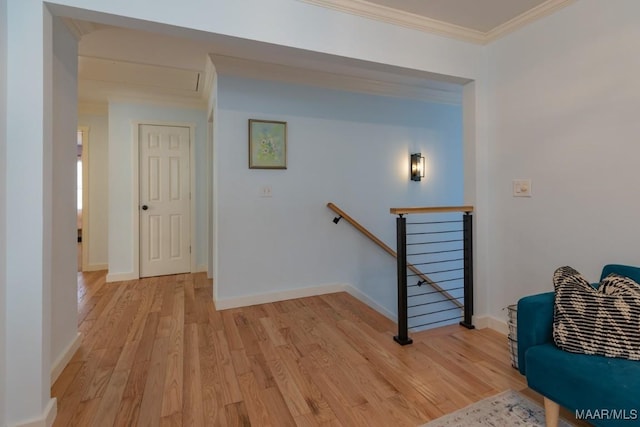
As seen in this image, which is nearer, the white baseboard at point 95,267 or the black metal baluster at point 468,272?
the black metal baluster at point 468,272

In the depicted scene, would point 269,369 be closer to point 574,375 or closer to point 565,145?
point 574,375

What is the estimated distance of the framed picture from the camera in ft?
10.4

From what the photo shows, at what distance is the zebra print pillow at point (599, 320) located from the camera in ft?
4.38

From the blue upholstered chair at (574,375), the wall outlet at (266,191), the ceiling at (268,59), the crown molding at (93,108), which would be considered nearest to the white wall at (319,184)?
the wall outlet at (266,191)

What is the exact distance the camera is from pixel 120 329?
2609 millimetres

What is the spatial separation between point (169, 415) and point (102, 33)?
9.15 ft

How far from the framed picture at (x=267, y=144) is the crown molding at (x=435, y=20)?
1376 millimetres

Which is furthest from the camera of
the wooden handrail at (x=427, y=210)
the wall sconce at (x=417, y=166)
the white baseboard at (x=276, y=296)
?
the wall sconce at (x=417, y=166)

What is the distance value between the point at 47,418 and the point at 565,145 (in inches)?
130

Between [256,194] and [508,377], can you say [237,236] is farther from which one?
[508,377]

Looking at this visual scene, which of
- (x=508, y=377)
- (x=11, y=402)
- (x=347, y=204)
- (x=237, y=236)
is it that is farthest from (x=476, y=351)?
(x=11, y=402)

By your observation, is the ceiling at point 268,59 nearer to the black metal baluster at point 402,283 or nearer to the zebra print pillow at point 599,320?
the black metal baluster at point 402,283

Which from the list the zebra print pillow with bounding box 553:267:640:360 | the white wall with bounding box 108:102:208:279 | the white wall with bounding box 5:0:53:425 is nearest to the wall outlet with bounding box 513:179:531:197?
the zebra print pillow with bounding box 553:267:640:360

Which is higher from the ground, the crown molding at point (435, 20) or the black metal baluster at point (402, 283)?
the crown molding at point (435, 20)
